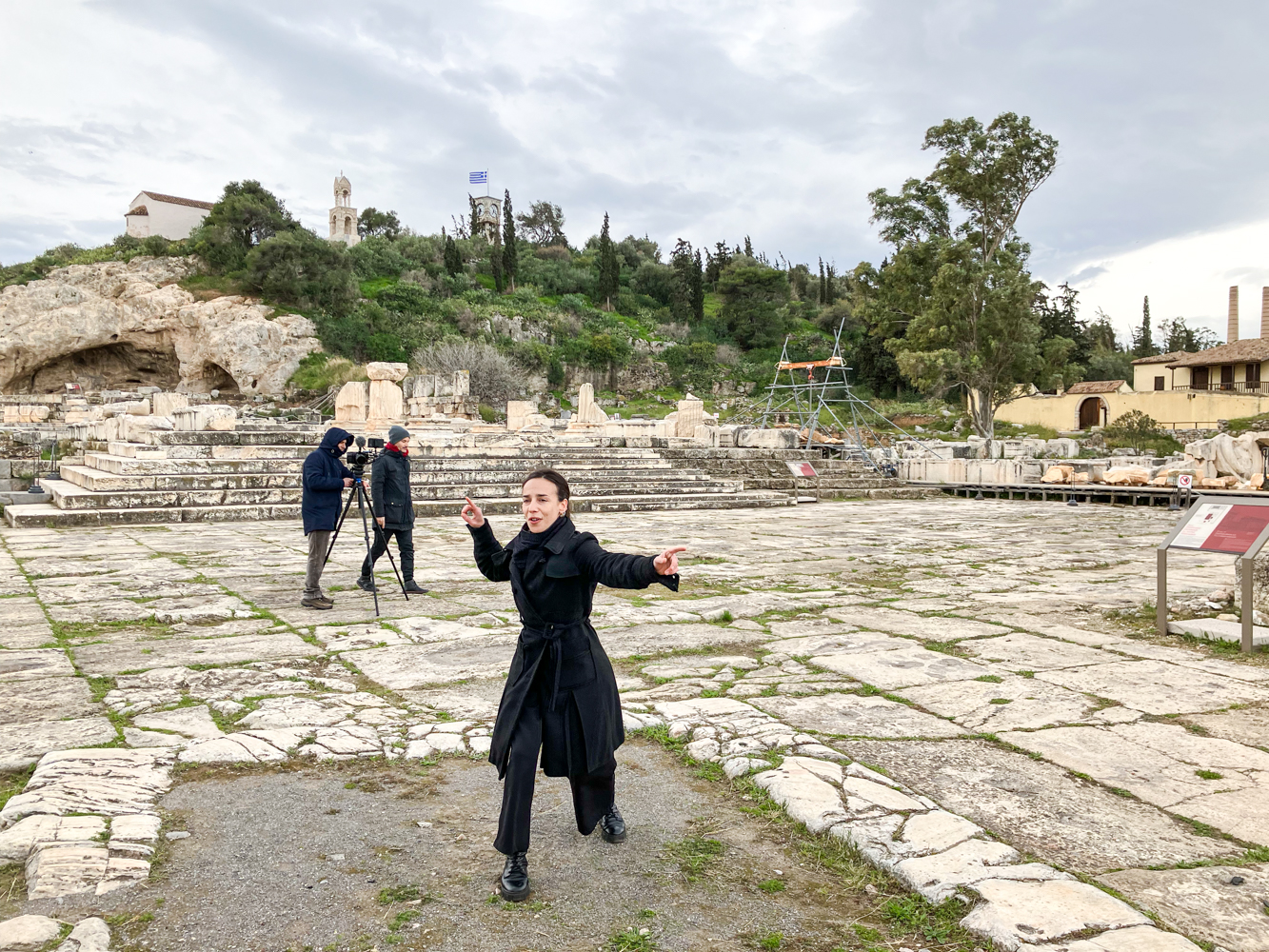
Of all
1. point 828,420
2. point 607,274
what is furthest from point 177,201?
point 828,420

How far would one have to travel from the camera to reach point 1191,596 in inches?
249

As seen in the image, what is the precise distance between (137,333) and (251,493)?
3808 centimetres

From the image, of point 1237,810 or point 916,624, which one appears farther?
point 916,624

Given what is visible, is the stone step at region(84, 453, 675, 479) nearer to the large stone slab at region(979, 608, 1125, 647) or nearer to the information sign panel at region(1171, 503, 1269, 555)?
the large stone slab at region(979, 608, 1125, 647)

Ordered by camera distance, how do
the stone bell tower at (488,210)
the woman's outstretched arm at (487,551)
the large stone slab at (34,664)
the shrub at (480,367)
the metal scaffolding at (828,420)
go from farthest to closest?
the stone bell tower at (488,210), the shrub at (480,367), the metal scaffolding at (828,420), the large stone slab at (34,664), the woman's outstretched arm at (487,551)

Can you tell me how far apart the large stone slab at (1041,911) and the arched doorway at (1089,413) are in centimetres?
4245

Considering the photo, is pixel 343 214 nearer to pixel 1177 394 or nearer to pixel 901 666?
pixel 1177 394

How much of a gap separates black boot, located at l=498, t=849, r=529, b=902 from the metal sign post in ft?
A: 15.0

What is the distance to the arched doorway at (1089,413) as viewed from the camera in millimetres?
39188

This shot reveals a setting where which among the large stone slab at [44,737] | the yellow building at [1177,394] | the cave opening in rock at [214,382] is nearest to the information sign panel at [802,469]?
the large stone slab at [44,737]

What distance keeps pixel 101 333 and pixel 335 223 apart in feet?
98.4

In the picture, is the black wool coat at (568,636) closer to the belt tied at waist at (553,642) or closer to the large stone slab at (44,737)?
the belt tied at waist at (553,642)

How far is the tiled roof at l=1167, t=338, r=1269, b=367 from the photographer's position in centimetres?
3497

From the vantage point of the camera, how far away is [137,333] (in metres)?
43.7
